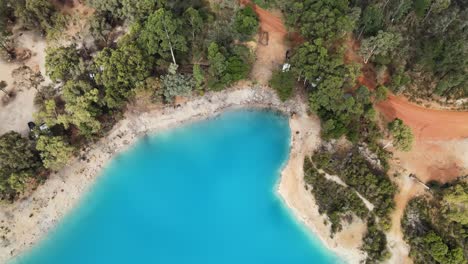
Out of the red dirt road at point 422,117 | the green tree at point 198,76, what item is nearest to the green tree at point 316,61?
the red dirt road at point 422,117

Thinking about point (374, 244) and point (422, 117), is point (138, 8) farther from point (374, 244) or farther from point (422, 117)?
point (374, 244)

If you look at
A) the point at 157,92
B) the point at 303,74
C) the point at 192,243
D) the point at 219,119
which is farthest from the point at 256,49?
the point at 192,243

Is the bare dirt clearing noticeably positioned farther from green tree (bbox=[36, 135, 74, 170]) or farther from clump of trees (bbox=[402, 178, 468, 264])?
clump of trees (bbox=[402, 178, 468, 264])

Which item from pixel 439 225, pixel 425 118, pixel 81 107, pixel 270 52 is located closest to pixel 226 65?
pixel 270 52

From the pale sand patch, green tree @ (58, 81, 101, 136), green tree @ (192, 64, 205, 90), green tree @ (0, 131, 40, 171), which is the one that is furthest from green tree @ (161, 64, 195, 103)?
green tree @ (0, 131, 40, 171)

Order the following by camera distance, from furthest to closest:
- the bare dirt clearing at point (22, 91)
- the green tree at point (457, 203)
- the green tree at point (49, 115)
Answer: the bare dirt clearing at point (22, 91), the green tree at point (49, 115), the green tree at point (457, 203)

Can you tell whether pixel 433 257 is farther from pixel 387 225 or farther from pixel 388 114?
Answer: pixel 388 114

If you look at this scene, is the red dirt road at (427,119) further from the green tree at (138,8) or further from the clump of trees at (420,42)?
the green tree at (138,8)
